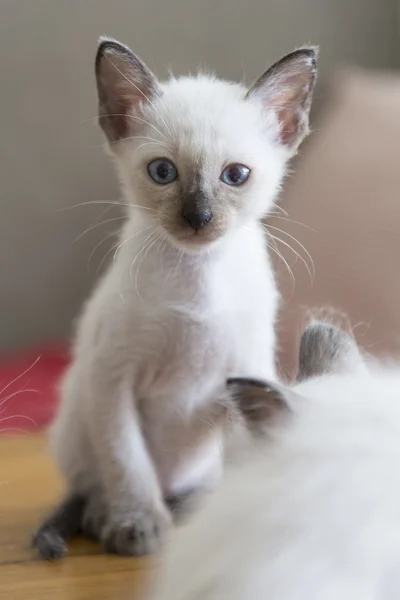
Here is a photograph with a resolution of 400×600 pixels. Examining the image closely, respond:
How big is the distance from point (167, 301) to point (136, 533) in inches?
9.1

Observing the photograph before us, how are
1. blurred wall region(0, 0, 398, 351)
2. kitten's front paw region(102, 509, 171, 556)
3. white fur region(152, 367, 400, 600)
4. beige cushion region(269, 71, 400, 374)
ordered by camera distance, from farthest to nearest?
blurred wall region(0, 0, 398, 351), beige cushion region(269, 71, 400, 374), kitten's front paw region(102, 509, 171, 556), white fur region(152, 367, 400, 600)

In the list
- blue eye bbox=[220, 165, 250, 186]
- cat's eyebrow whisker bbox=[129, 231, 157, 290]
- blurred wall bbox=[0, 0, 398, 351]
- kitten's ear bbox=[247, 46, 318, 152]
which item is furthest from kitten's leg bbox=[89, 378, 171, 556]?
blurred wall bbox=[0, 0, 398, 351]

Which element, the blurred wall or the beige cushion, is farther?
the blurred wall

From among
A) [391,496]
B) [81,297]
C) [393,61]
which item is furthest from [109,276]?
[393,61]

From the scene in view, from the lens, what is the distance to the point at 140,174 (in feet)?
2.61

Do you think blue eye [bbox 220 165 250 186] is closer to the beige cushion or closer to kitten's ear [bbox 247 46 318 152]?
kitten's ear [bbox 247 46 318 152]

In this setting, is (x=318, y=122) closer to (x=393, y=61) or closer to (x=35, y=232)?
(x=393, y=61)

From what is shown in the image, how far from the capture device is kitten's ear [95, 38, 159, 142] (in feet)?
2.58

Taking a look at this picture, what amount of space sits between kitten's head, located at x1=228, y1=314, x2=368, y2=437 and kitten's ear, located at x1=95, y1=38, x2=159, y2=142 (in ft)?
1.11

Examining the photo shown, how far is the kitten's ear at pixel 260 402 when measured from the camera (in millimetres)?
447

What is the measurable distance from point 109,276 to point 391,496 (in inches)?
21.5

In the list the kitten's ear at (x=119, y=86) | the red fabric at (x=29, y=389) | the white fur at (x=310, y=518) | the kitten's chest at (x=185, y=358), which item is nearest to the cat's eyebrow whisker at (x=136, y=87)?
the kitten's ear at (x=119, y=86)

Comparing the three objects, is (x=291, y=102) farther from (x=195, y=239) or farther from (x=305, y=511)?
(x=305, y=511)

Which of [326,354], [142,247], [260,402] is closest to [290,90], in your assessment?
[142,247]
